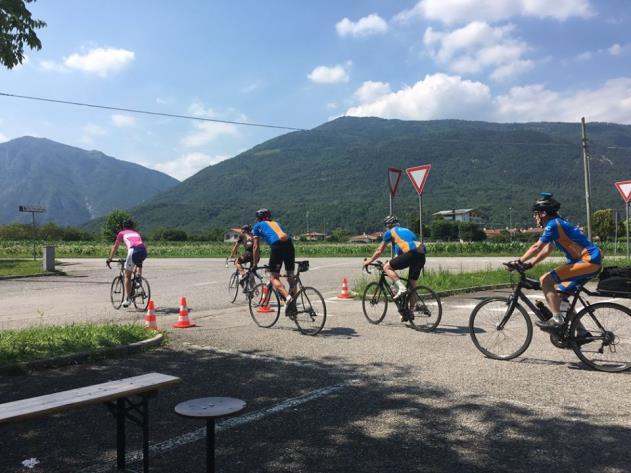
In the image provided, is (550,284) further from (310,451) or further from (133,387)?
(133,387)

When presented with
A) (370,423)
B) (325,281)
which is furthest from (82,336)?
(325,281)

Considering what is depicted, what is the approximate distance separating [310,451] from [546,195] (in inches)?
171

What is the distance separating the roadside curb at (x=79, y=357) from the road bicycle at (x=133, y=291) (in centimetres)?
401

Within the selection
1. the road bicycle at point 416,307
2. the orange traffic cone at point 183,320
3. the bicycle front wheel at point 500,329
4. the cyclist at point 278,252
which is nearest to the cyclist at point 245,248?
the orange traffic cone at point 183,320

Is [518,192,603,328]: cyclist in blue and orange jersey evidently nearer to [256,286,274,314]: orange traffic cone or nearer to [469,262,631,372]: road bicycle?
[469,262,631,372]: road bicycle

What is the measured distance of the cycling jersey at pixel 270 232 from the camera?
8.58 meters

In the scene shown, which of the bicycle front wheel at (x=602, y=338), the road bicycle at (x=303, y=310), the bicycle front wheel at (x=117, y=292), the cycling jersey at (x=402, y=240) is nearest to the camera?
the bicycle front wheel at (x=602, y=338)

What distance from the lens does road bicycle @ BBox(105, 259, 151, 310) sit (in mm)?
11227

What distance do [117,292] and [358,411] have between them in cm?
869

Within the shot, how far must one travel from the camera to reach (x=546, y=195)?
6359 millimetres

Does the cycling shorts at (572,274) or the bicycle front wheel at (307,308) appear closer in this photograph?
the cycling shorts at (572,274)

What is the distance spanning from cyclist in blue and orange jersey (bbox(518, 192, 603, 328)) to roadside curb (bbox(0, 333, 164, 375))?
4901mm

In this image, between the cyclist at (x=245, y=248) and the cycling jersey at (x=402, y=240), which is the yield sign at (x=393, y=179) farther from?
the cycling jersey at (x=402, y=240)

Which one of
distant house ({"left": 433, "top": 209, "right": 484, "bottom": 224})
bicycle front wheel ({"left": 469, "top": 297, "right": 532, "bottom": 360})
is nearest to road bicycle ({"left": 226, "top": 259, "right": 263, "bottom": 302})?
bicycle front wheel ({"left": 469, "top": 297, "right": 532, "bottom": 360})
